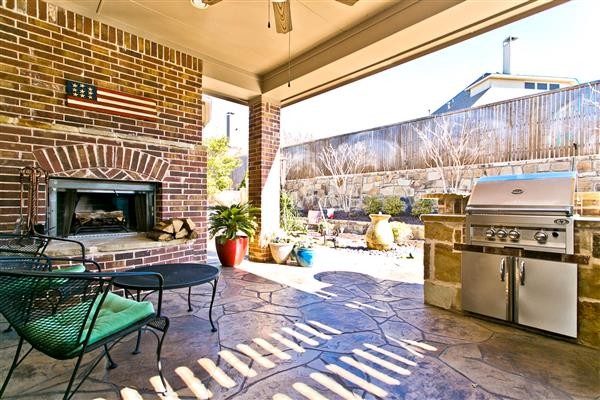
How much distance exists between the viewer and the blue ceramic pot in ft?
15.3

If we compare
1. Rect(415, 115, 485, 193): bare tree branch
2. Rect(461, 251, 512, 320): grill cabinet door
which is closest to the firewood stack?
Rect(461, 251, 512, 320): grill cabinet door

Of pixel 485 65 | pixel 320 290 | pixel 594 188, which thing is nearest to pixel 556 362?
pixel 320 290

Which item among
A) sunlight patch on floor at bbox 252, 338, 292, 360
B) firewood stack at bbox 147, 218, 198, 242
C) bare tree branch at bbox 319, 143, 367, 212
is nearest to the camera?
sunlight patch on floor at bbox 252, 338, 292, 360

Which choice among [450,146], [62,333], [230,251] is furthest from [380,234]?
[62,333]

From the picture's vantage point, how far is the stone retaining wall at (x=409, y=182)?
4828mm

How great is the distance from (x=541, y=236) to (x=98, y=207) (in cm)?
440

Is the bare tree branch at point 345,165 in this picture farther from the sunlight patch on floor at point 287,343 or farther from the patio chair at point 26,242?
the patio chair at point 26,242

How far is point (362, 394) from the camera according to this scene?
163cm

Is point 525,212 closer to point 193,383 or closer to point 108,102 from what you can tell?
point 193,383

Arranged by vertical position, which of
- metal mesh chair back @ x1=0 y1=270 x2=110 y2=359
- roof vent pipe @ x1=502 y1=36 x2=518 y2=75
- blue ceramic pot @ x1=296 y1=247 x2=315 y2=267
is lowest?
blue ceramic pot @ x1=296 y1=247 x2=315 y2=267

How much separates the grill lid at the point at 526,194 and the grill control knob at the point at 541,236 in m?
0.17

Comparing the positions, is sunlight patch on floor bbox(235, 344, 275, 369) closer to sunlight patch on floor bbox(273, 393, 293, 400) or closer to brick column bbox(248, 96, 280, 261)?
sunlight patch on floor bbox(273, 393, 293, 400)

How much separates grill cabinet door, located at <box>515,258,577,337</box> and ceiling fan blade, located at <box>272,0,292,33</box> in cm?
277

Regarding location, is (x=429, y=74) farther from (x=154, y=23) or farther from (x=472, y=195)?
(x=154, y=23)
